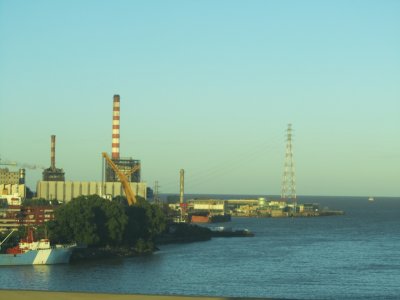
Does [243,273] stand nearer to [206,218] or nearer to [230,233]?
[230,233]

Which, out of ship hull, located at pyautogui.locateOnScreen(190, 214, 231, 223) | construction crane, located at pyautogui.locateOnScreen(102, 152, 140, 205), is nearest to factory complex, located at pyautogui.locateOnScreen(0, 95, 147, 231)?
construction crane, located at pyautogui.locateOnScreen(102, 152, 140, 205)

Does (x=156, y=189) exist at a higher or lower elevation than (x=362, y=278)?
higher

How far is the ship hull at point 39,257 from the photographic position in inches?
758

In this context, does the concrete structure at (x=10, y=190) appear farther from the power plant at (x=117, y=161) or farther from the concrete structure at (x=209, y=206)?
the concrete structure at (x=209, y=206)

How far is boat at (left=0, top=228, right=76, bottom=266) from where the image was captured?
19.3 m

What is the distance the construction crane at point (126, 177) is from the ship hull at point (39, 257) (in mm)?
11833

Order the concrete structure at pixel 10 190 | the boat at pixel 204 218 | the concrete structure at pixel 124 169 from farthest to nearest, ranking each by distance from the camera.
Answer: the boat at pixel 204 218 → the concrete structure at pixel 124 169 → the concrete structure at pixel 10 190

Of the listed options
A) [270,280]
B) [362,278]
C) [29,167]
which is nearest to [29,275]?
[270,280]

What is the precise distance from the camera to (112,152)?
119 feet

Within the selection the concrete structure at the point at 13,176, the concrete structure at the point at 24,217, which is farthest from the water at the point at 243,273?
the concrete structure at the point at 13,176

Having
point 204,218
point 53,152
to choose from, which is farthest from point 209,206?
point 53,152

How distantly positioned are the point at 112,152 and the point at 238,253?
14507 mm

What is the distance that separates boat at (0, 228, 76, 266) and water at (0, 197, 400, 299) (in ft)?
1.79

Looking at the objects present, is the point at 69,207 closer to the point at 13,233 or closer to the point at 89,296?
the point at 13,233
